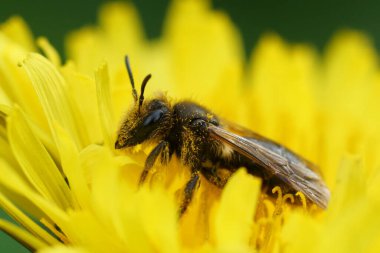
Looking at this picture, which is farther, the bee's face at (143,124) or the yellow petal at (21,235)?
the bee's face at (143,124)

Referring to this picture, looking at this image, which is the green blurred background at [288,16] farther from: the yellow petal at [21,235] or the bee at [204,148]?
the yellow petal at [21,235]

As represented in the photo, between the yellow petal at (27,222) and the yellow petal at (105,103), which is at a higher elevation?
the yellow petal at (105,103)

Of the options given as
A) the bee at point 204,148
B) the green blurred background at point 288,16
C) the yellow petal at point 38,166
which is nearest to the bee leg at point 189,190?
the bee at point 204,148

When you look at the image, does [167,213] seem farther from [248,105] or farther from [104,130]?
[248,105]

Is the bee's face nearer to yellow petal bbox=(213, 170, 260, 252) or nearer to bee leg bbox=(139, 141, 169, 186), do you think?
bee leg bbox=(139, 141, 169, 186)

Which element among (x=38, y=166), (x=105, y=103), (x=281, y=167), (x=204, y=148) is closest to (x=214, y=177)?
(x=204, y=148)

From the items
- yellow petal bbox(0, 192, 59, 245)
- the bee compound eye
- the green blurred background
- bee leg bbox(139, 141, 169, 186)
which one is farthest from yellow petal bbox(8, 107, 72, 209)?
the green blurred background

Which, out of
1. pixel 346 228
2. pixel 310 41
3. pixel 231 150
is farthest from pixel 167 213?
pixel 310 41
